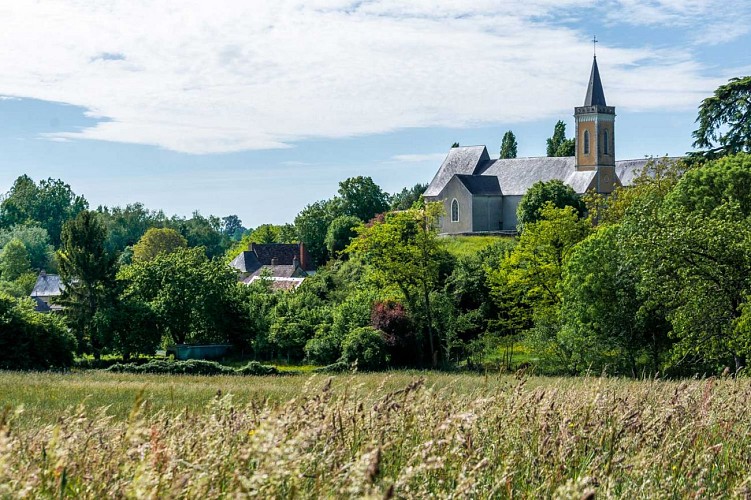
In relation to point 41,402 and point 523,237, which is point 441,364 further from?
point 41,402

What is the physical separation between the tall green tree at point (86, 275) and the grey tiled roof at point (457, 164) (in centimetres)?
3837

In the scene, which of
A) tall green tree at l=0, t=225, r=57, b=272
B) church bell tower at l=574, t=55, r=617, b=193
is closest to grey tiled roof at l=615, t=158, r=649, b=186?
church bell tower at l=574, t=55, r=617, b=193

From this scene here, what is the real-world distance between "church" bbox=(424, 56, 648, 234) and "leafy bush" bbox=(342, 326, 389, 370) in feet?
116

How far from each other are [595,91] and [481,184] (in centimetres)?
1510

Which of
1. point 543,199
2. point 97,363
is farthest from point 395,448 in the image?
point 543,199

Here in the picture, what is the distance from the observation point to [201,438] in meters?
4.24

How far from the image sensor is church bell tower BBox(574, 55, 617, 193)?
8475 cm

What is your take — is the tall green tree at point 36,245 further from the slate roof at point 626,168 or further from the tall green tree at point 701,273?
the tall green tree at point 701,273

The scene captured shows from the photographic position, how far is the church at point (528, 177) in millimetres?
84438

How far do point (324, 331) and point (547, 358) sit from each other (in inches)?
631

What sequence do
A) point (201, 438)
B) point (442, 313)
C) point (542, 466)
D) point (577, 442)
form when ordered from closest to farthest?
point (201, 438), point (542, 466), point (577, 442), point (442, 313)

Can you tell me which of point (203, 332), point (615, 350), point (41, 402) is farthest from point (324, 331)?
point (41, 402)

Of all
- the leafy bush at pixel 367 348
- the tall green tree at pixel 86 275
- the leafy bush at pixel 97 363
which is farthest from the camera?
the tall green tree at pixel 86 275

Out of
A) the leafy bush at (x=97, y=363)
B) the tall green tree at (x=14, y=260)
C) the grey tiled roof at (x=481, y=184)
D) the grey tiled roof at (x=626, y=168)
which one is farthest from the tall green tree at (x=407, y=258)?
the tall green tree at (x=14, y=260)
